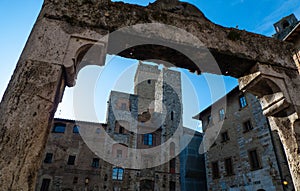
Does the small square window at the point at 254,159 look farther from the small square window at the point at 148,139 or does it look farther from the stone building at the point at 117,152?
the small square window at the point at 148,139

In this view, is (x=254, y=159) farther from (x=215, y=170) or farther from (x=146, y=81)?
(x=146, y=81)

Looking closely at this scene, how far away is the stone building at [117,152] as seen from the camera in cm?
1866

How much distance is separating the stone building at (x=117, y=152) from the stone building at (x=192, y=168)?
647 mm

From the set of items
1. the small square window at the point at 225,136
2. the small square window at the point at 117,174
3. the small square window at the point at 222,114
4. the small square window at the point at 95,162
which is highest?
the small square window at the point at 222,114

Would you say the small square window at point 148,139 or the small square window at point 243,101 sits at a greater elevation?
the small square window at point 243,101

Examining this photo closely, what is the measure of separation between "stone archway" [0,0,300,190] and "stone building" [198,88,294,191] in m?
10.1

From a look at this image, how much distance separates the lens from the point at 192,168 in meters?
21.4

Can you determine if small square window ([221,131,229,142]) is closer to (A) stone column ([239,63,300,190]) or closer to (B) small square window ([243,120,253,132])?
(B) small square window ([243,120,253,132])

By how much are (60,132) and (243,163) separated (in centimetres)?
1612

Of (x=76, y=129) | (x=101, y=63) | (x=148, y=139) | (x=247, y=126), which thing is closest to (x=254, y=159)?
(x=247, y=126)

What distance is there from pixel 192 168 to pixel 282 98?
19.7 m

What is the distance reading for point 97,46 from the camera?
294 centimetres

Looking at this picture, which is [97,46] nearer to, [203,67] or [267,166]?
[203,67]

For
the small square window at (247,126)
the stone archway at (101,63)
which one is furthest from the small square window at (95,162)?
the stone archway at (101,63)
